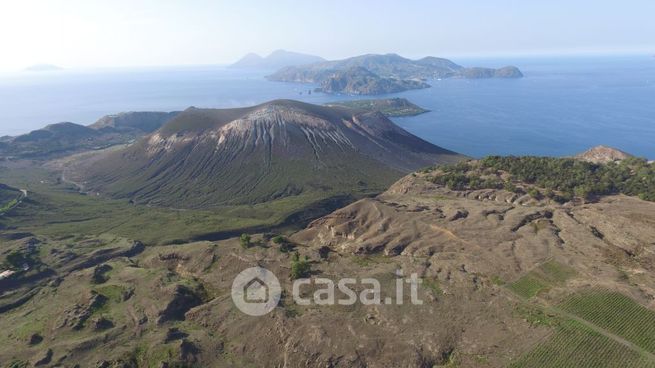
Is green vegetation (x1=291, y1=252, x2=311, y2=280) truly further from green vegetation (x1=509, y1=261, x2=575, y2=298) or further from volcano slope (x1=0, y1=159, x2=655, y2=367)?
green vegetation (x1=509, y1=261, x2=575, y2=298)

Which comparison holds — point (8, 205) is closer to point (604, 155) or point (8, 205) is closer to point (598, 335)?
point (598, 335)

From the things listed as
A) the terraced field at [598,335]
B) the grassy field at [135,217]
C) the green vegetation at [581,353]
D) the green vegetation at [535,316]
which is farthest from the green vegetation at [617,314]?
the grassy field at [135,217]

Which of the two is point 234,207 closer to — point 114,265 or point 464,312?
point 114,265

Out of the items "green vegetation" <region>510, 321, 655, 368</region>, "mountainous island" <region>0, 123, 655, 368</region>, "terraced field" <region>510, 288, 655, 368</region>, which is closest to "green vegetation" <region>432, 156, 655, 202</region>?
"mountainous island" <region>0, 123, 655, 368</region>

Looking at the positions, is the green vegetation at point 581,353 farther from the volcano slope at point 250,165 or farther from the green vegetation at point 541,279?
the volcano slope at point 250,165

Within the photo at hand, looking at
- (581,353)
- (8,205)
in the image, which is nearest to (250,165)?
(8,205)

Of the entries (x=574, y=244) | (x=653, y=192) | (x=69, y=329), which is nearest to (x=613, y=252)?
(x=574, y=244)

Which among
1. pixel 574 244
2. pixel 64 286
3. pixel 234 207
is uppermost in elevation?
pixel 574 244
